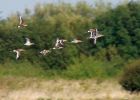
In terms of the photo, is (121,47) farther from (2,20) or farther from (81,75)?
(2,20)

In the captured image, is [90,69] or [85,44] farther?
[85,44]

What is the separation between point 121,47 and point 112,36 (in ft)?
3.05

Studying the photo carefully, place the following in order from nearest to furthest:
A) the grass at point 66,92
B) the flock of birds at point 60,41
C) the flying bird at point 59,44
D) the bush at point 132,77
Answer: the grass at point 66,92, the bush at point 132,77, the flock of birds at point 60,41, the flying bird at point 59,44

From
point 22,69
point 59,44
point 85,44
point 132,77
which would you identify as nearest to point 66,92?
point 132,77

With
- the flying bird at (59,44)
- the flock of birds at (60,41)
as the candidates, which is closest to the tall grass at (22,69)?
the flock of birds at (60,41)

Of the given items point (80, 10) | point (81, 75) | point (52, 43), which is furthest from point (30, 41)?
point (80, 10)

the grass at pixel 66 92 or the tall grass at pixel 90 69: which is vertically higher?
the grass at pixel 66 92

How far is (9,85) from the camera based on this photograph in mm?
24219

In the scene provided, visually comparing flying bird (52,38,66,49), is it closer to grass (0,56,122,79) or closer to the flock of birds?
the flock of birds

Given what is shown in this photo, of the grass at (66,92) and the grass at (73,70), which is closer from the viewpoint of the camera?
the grass at (66,92)

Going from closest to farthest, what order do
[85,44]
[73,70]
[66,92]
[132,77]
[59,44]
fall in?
[132,77], [66,92], [73,70], [85,44], [59,44]

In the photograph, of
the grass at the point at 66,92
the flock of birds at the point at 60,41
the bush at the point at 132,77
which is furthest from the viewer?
the flock of birds at the point at 60,41

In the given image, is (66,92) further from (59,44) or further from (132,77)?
(59,44)

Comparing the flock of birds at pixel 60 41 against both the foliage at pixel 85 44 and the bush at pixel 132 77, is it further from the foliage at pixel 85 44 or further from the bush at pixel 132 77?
the bush at pixel 132 77
